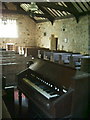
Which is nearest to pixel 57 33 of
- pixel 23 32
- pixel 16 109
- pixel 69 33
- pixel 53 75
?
pixel 69 33

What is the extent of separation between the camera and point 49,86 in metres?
2.67

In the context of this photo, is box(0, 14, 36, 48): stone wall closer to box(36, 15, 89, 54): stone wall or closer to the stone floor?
box(36, 15, 89, 54): stone wall

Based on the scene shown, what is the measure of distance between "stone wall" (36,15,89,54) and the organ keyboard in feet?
18.3

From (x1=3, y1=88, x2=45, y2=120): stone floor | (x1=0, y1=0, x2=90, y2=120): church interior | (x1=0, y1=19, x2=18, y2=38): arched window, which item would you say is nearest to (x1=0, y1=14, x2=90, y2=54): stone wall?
(x1=0, y1=0, x2=90, y2=120): church interior

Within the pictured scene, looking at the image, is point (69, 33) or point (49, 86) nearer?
point (49, 86)

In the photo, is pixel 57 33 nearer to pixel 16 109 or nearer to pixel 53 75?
pixel 16 109

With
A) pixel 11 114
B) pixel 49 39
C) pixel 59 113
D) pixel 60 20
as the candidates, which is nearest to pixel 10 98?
pixel 11 114

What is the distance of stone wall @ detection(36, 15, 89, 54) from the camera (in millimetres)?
8527

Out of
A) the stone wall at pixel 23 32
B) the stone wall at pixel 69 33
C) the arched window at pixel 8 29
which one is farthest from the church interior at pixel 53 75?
the stone wall at pixel 23 32

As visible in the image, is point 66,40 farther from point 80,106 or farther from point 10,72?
point 80,106

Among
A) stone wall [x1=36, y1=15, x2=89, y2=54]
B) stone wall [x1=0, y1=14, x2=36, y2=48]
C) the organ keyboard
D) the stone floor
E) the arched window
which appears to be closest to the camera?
the organ keyboard

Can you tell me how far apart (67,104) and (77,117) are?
0.19m

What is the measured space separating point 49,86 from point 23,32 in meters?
11.7

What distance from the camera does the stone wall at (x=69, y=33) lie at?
28.0 feet
